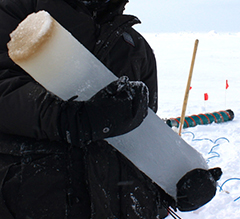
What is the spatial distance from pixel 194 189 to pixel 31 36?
0.93 meters

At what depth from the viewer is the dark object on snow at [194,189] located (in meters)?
1.19

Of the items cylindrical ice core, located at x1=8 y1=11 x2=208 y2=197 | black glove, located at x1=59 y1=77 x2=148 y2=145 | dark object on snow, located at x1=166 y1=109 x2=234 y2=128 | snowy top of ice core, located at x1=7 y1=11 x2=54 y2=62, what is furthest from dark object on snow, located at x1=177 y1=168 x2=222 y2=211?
dark object on snow, located at x1=166 y1=109 x2=234 y2=128

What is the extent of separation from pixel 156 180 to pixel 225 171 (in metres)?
2.82

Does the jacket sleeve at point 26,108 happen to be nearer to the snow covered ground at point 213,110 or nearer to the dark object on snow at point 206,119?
the snow covered ground at point 213,110

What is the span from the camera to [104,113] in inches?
36.4

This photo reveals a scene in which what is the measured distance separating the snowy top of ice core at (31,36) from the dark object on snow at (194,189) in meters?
0.85

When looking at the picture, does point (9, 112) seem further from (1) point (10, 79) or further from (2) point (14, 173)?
(2) point (14, 173)

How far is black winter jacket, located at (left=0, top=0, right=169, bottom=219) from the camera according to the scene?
92 cm

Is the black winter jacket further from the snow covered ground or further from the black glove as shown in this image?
the snow covered ground

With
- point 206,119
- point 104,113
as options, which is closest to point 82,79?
point 104,113

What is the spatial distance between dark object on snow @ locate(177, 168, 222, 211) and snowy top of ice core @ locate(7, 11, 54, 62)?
0.85 m

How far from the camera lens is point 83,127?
92cm

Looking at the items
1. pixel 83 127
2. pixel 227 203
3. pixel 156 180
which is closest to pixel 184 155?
pixel 156 180

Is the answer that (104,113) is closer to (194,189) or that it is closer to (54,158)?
(54,158)
